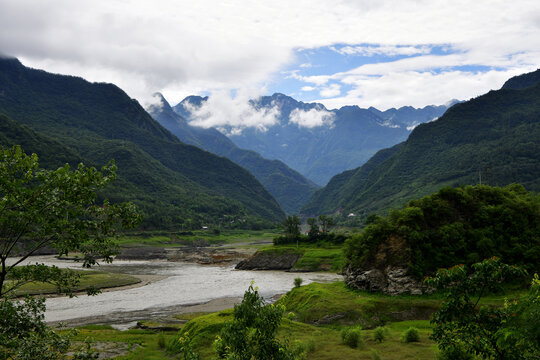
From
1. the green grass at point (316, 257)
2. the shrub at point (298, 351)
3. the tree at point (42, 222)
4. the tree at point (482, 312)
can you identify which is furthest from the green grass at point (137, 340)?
the green grass at point (316, 257)

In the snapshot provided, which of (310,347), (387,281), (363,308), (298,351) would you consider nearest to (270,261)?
(387,281)

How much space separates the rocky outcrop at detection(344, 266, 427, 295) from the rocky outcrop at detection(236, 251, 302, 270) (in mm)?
68310

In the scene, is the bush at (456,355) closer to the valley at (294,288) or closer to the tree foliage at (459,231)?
the valley at (294,288)

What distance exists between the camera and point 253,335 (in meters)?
13.7

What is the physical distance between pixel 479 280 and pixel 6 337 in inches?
651

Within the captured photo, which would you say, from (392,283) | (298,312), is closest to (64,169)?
(298,312)

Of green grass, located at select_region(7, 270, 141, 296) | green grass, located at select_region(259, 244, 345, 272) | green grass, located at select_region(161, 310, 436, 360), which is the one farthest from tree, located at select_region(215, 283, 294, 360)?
green grass, located at select_region(259, 244, 345, 272)

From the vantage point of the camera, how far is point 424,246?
182 feet

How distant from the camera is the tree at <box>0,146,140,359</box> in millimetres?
12781

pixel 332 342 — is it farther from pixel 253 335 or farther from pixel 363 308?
pixel 253 335

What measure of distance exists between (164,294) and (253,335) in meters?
73.9

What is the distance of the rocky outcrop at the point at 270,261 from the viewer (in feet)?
416

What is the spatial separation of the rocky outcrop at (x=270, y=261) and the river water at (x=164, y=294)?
495 centimetres

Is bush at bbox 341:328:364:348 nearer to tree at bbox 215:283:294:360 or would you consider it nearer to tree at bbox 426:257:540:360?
tree at bbox 426:257:540:360
